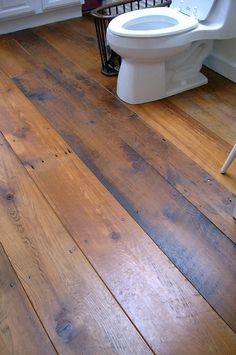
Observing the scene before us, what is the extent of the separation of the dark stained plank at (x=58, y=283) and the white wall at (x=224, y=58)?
1.45m

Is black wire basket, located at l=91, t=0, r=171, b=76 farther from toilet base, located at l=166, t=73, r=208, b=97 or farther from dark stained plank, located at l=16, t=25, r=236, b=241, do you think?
toilet base, located at l=166, t=73, r=208, b=97

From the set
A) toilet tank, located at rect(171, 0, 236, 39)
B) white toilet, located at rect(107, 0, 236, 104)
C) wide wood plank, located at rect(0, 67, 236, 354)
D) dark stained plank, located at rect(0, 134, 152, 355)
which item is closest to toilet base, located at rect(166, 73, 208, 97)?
white toilet, located at rect(107, 0, 236, 104)

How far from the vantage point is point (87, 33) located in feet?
9.88

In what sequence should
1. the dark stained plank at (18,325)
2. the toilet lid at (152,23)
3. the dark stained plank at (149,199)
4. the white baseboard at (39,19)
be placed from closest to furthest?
the dark stained plank at (18,325)
the dark stained plank at (149,199)
the toilet lid at (152,23)
the white baseboard at (39,19)

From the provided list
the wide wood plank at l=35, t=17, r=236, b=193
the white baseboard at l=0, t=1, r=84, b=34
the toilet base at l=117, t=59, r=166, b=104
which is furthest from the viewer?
the white baseboard at l=0, t=1, r=84, b=34

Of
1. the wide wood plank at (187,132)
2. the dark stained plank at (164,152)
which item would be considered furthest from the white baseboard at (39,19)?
the wide wood plank at (187,132)

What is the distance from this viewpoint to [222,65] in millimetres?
2387

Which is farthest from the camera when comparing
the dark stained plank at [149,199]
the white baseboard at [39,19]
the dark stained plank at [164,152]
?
the white baseboard at [39,19]

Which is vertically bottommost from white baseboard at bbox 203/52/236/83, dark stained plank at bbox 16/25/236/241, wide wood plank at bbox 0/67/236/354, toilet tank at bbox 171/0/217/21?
wide wood plank at bbox 0/67/236/354

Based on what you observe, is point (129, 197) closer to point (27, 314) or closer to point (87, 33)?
point (27, 314)

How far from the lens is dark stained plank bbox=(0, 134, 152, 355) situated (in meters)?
1.13

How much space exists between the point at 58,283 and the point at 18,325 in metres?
0.19

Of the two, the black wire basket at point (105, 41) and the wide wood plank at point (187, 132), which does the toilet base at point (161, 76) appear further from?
the black wire basket at point (105, 41)

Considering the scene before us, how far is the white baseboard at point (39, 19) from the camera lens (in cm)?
299
